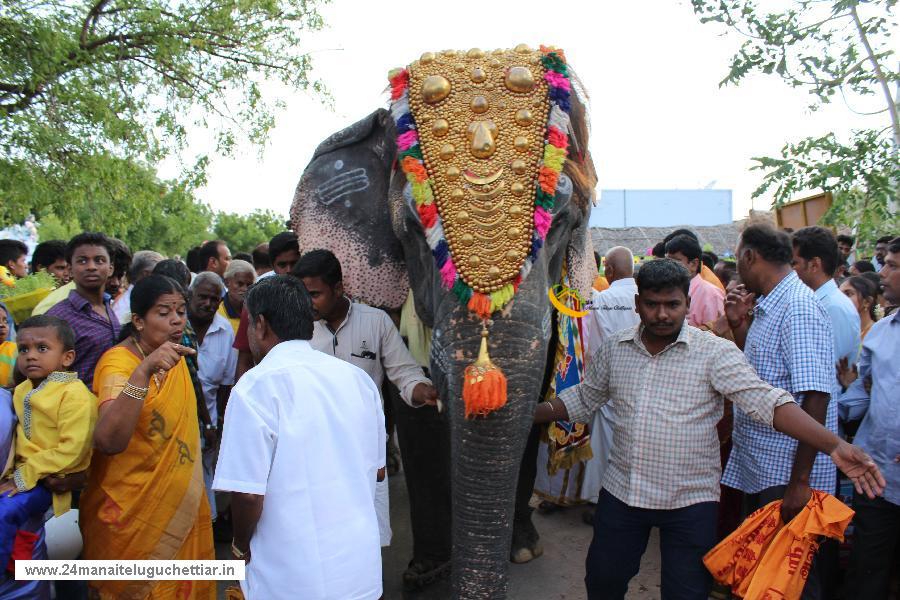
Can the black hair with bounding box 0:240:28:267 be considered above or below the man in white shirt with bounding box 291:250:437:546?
above

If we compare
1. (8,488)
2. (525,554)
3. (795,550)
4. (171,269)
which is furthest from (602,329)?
(8,488)

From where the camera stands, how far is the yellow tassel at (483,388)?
2.60 m

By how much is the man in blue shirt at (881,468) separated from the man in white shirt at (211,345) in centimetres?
383

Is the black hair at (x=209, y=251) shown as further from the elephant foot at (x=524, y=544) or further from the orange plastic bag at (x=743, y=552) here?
the orange plastic bag at (x=743, y=552)

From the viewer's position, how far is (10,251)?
6645 mm

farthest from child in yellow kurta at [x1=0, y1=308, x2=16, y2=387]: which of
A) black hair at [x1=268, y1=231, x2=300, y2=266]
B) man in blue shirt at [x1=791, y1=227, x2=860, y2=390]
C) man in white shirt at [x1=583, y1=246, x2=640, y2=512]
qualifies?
man in blue shirt at [x1=791, y1=227, x2=860, y2=390]

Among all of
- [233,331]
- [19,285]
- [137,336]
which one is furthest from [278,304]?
[19,285]

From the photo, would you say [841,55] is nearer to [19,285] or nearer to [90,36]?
[19,285]

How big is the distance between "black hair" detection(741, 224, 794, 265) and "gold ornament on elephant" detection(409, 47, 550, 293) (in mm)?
1208

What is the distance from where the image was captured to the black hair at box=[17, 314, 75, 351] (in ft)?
10.4

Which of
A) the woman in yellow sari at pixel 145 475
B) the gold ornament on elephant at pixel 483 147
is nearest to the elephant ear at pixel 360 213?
the gold ornament on elephant at pixel 483 147

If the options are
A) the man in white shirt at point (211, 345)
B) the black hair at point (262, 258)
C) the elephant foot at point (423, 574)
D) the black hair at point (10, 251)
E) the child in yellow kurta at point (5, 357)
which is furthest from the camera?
the black hair at point (262, 258)

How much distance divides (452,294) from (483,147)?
680mm

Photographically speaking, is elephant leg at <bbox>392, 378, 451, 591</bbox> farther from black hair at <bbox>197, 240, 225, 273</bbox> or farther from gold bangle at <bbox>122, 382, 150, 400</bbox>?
black hair at <bbox>197, 240, 225, 273</bbox>
